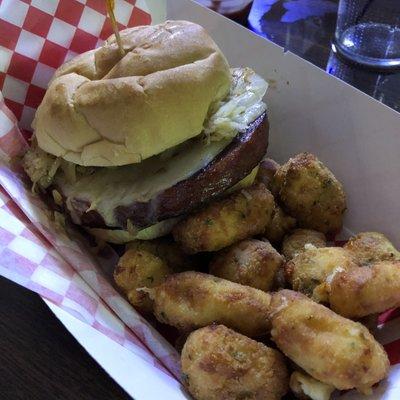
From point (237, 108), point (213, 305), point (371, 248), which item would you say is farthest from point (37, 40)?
point (371, 248)

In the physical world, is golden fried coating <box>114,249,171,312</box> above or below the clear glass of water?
below

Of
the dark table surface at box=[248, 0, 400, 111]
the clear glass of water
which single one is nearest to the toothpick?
the dark table surface at box=[248, 0, 400, 111]

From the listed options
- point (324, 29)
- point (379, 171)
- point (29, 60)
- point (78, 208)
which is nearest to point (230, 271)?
point (78, 208)

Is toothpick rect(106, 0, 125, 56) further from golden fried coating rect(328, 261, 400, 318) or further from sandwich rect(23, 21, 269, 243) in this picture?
golden fried coating rect(328, 261, 400, 318)

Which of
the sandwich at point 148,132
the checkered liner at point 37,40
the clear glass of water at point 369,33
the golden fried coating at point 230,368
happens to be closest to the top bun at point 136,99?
the sandwich at point 148,132

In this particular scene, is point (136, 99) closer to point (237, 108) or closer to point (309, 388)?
point (237, 108)

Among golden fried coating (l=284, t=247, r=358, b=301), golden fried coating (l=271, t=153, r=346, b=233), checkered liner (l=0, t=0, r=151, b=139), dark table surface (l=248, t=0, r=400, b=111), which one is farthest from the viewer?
dark table surface (l=248, t=0, r=400, b=111)
